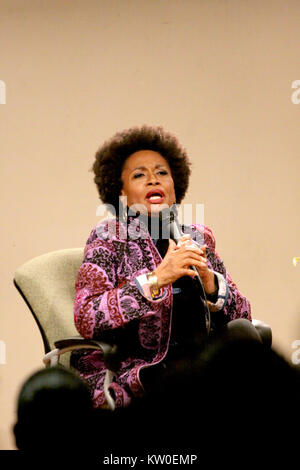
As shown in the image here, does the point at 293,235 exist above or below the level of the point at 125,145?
below

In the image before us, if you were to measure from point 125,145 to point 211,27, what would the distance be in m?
0.98

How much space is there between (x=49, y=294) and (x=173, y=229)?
1.37ft

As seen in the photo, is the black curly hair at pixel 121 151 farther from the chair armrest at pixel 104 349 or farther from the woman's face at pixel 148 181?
the chair armrest at pixel 104 349

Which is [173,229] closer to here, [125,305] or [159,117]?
[125,305]

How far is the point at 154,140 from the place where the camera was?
1.56m

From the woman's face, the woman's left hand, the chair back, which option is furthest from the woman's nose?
the chair back

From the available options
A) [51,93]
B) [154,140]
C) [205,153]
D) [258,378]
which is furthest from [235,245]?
[258,378]

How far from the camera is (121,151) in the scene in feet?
5.08

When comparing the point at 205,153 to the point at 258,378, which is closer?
the point at 258,378
